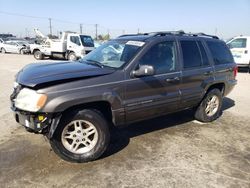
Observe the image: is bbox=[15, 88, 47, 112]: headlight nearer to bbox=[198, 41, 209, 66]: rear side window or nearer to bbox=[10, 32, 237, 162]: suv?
bbox=[10, 32, 237, 162]: suv

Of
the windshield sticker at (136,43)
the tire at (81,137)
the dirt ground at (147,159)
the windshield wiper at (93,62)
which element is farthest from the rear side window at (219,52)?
the tire at (81,137)

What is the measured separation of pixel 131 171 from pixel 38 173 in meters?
1.27

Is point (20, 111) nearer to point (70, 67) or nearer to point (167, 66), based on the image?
point (70, 67)

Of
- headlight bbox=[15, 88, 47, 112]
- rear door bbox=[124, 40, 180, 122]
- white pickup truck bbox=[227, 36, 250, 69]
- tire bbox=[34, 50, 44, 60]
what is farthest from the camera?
tire bbox=[34, 50, 44, 60]

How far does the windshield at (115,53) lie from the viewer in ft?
13.7

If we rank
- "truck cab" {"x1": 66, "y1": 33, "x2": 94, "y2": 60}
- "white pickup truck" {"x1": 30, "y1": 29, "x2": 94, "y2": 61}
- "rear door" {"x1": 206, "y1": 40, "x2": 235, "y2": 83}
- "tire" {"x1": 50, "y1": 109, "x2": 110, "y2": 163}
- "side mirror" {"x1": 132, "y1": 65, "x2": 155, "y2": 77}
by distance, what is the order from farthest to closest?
"white pickup truck" {"x1": 30, "y1": 29, "x2": 94, "y2": 61}
"truck cab" {"x1": 66, "y1": 33, "x2": 94, "y2": 60}
"rear door" {"x1": 206, "y1": 40, "x2": 235, "y2": 83}
"side mirror" {"x1": 132, "y1": 65, "x2": 155, "y2": 77}
"tire" {"x1": 50, "y1": 109, "x2": 110, "y2": 163}

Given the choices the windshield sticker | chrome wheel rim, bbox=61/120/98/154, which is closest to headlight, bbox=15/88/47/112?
chrome wheel rim, bbox=61/120/98/154

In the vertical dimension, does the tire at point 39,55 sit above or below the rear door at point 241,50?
below

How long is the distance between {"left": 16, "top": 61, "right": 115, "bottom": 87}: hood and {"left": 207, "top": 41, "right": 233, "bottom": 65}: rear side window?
2.67m

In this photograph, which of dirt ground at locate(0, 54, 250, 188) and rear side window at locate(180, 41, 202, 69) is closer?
dirt ground at locate(0, 54, 250, 188)

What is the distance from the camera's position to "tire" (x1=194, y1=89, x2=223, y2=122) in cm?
559

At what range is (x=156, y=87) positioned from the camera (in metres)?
4.33

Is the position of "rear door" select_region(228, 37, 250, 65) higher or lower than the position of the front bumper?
higher

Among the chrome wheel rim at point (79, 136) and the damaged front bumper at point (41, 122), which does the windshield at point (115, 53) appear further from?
the damaged front bumper at point (41, 122)
